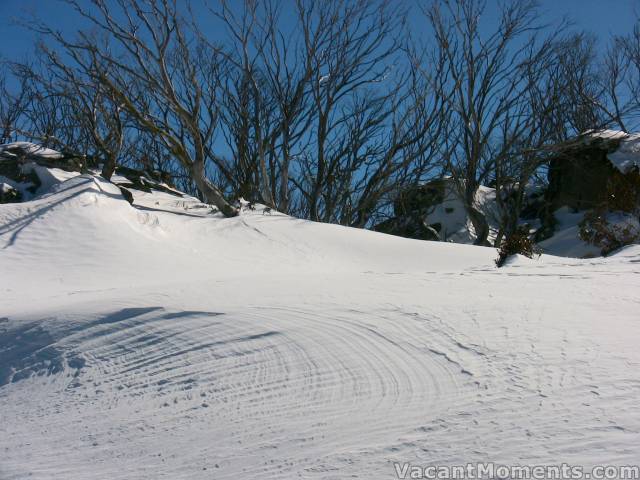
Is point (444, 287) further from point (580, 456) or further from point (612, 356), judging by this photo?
point (580, 456)

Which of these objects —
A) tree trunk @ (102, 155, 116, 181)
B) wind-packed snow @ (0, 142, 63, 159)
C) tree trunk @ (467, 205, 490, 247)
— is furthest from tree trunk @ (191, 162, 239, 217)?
tree trunk @ (467, 205, 490, 247)

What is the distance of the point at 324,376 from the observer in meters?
2.99

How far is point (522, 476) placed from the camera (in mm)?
1997

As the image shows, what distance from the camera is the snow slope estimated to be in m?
2.30

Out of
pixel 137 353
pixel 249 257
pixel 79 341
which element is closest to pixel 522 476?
pixel 137 353

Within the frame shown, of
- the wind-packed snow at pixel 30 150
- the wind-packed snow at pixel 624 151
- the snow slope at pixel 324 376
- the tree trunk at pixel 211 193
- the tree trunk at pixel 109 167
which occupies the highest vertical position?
the wind-packed snow at pixel 624 151

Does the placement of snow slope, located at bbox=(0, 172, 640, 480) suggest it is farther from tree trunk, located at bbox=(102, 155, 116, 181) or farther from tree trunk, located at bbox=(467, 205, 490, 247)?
tree trunk, located at bbox=(467, 205, 490, 247)

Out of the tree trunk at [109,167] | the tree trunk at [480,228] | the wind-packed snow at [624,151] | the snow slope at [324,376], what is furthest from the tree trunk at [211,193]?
the wind-packed snow at [624,151]

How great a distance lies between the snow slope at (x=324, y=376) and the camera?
7.55 ft

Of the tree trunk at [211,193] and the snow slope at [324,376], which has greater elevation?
the tree trunk at [211,193]

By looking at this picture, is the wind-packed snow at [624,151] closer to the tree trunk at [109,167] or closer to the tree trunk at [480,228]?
the tree trunk at [480,228]

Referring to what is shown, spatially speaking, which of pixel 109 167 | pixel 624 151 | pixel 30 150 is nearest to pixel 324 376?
pixel 109 167

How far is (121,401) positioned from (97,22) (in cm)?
998

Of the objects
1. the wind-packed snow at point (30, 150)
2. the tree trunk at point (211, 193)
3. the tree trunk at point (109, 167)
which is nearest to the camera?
the tree trunk at point (211, 193)
